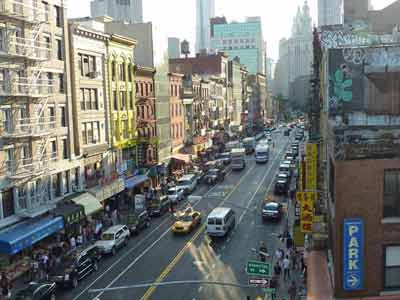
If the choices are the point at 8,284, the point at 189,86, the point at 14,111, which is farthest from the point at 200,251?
the point at 189,86

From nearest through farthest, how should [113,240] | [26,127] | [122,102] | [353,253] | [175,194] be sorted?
[353,253]
[113,240]
[26,127]
[175,194]
[122,102]

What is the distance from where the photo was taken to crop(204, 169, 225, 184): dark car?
2611 inches

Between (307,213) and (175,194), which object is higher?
(307,213)

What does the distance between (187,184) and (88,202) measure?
17739 millimetres

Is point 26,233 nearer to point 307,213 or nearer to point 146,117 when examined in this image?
point 307,213

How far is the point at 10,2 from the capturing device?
3641 centimetres

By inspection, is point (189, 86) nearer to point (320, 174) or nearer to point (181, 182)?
point (181, 182)

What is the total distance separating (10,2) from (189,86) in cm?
5414

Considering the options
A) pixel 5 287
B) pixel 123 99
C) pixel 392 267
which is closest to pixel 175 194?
pixel 123 99

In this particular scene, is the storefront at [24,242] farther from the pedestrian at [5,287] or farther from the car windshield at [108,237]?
the car windshield at [108,237]

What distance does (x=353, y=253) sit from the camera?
21516mm

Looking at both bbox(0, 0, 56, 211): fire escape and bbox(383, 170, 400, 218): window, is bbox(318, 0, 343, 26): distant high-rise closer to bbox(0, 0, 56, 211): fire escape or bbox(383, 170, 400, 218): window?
bbox(0, 0, 56, 211): fire escape

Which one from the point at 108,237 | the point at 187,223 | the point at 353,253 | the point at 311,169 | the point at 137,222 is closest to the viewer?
the point at 353,253

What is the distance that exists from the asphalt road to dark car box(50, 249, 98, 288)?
→ 1.45 ft
